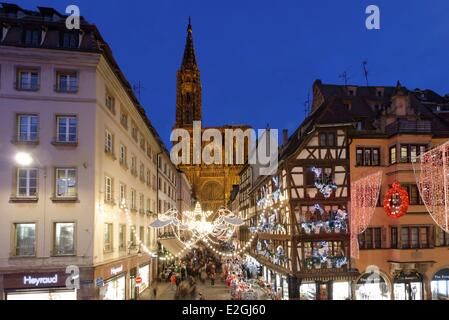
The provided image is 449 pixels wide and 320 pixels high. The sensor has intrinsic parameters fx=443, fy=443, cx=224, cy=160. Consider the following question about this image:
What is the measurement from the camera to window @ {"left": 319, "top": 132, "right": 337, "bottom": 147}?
1100 inches

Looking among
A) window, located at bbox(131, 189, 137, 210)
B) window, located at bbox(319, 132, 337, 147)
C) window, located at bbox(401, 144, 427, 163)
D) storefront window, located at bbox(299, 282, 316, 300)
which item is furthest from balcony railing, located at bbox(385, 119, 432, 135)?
window, located at bbox(131, 189, 137, 210)

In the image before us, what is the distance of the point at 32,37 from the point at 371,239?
73.0ft

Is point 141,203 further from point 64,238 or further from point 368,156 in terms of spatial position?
point 368,156

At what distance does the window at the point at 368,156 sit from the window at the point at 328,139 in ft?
5.76

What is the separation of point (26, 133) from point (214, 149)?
102 m

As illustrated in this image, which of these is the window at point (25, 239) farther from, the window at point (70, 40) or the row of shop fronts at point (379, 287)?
the row of shop fronts at point (379, 287)

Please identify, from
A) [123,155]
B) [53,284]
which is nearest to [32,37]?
[123,155]

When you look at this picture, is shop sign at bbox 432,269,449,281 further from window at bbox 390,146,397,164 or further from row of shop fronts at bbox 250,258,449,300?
window at bbox 390,146,397,164

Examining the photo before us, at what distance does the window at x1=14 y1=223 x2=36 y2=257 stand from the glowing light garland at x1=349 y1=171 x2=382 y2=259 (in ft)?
58.5

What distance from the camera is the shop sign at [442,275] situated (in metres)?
27.5

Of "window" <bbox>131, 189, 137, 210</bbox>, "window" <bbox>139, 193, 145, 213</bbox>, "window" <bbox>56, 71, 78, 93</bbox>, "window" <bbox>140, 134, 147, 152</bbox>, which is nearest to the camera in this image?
"window" <bbox>56, 71, 78, 93</bbox>

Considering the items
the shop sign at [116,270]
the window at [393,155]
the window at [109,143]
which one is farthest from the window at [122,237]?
the window at [393,155]
